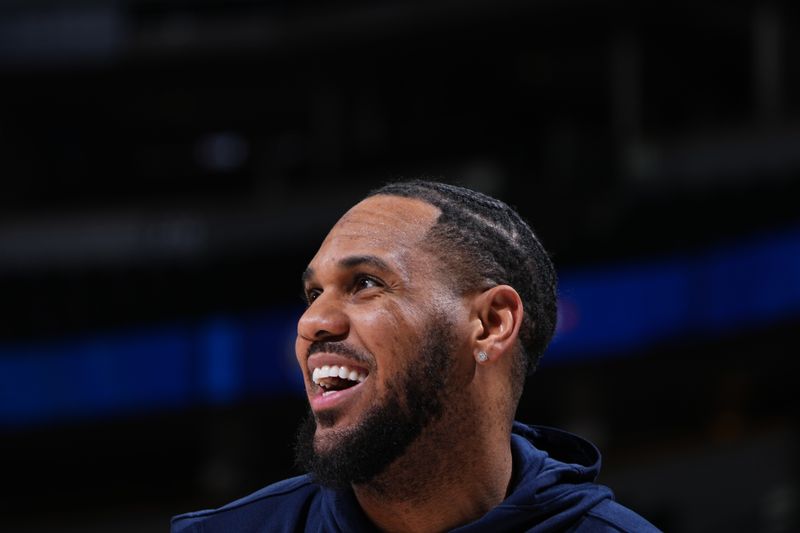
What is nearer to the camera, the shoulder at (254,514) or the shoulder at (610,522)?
the shoulder at (610,522)

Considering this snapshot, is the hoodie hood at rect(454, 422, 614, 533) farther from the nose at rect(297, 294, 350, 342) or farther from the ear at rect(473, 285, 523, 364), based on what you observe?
the nose at rect(297, 294, 350, 342)

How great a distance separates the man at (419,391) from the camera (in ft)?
5.00

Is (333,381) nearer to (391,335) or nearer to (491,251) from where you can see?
(391,335)

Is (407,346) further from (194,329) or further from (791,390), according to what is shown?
(791,390)

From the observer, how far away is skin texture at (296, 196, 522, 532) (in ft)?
5.03

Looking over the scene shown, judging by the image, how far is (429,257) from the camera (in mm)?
1584

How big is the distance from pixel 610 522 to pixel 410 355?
0.38 m

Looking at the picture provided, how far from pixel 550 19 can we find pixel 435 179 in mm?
11381

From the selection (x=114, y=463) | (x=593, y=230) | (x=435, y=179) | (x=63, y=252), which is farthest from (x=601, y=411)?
(x=435, y=179)

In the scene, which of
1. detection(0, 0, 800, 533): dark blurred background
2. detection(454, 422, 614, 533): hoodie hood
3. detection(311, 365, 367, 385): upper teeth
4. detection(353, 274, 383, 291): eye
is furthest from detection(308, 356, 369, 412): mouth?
detection(0, 0, 800, 533): dark blurred background

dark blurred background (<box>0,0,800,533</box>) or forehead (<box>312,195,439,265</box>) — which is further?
dark blurred background (<box>0,0,800,533</box>)

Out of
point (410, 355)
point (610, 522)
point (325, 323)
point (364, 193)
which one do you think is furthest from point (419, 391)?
point (364, 193)

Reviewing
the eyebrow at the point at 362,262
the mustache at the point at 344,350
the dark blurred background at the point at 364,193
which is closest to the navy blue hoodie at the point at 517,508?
the mustache at the point at 344,350

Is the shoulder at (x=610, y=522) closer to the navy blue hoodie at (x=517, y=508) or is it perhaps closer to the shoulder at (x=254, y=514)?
the navy blue hoodie at (x=517, y=508)
